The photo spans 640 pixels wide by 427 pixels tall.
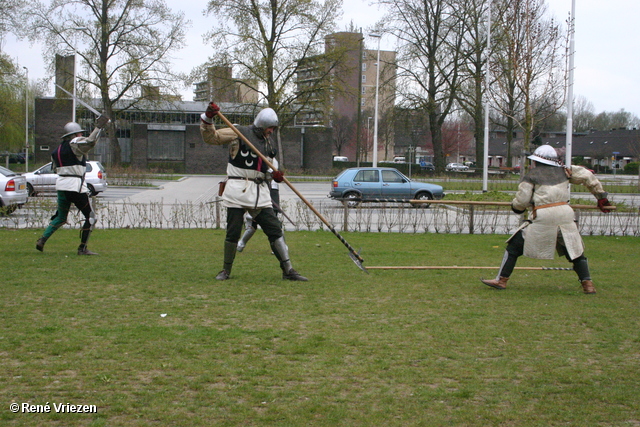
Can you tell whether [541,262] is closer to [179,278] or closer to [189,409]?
[179,278]

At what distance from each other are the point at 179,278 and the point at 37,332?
2767 millimetres

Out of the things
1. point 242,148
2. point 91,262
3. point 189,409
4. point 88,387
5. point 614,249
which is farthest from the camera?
point 614,249

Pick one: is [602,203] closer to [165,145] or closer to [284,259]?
[284,259]

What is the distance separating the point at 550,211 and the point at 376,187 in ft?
55.9

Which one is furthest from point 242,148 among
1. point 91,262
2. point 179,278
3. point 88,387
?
point 88,387

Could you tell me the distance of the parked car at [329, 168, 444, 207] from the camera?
78.5 ft

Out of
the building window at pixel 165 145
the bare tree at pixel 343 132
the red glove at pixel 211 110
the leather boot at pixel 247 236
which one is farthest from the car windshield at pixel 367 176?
the bare tree at pixel 343 132

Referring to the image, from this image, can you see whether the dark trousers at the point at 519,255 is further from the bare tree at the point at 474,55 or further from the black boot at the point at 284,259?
the bare tree at the point at 474,55

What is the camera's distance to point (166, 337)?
4.95m

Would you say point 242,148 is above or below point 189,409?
above

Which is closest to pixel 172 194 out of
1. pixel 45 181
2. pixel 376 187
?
pixel 45 181

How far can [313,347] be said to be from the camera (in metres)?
4.75

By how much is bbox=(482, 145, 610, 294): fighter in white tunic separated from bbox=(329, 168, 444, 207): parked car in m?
16.5

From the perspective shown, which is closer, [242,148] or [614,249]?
[242,148]
